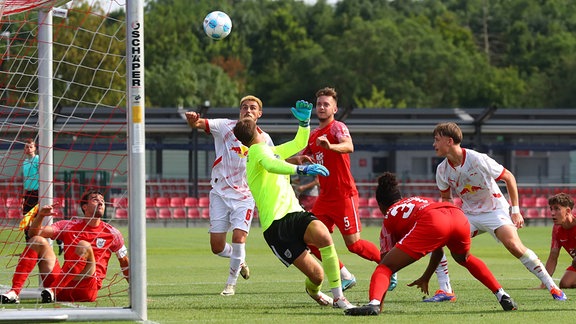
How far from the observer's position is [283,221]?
9617 millimetres

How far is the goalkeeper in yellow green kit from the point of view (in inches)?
377

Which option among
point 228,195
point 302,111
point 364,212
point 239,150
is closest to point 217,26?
point 239,150

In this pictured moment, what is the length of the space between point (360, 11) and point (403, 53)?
20.7 meters

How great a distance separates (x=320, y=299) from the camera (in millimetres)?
10219

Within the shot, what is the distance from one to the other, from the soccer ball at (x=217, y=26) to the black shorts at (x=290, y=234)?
3.40 m

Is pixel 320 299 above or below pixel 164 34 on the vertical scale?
below

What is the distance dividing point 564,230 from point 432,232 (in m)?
4.29

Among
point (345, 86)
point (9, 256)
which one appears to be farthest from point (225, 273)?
point (345, 86)

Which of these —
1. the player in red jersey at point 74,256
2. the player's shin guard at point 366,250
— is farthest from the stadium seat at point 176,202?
the player in red jersey at point 74,256

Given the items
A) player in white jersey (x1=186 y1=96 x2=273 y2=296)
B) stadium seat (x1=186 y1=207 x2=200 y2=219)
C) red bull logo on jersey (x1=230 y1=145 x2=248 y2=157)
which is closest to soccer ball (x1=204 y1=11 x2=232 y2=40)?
player in white jersey (x1=186 y1=96 x2=273 y2=296)

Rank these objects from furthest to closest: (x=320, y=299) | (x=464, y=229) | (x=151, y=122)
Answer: (x=151, y=122) < (x=320, y=299) < (x=464, y=229)

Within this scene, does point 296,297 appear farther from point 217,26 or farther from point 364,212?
point 364,212

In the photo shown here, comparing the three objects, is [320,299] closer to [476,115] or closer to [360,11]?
[476,115]

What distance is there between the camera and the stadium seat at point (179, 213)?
3244cm
